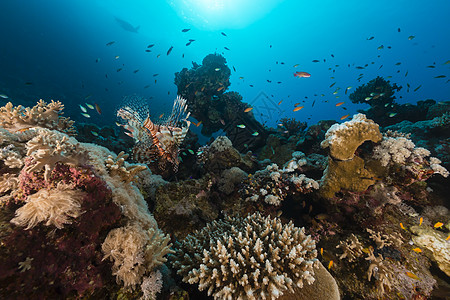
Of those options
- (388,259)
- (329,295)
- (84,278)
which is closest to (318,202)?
(388,259)

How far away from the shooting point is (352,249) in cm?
355

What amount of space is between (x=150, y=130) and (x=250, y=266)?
4.39 metres

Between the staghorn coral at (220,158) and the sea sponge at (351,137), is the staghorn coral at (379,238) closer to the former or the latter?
the sea sponge at (351,137)

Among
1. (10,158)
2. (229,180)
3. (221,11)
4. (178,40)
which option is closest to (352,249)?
(229,180)

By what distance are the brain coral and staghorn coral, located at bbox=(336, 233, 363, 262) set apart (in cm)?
149

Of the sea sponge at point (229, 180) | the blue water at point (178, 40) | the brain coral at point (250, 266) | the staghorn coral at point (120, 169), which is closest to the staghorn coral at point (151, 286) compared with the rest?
the brain coral at point (250, 266)

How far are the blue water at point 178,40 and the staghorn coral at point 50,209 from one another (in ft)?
38.7

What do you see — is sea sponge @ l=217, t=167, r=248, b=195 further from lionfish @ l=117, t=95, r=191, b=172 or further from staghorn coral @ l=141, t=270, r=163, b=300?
staghorn coral @ l=141, t=270, r=163, b=300

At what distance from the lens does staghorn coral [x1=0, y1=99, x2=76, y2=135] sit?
312 centimetres

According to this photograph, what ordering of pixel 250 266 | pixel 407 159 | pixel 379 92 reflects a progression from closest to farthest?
pixel 250 266, pixel 407 159, pixel 379 92

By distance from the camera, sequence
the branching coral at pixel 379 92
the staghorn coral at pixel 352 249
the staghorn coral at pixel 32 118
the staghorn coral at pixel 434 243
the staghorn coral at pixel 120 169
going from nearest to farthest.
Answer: the staghorn coral at pixel 120 169
the staghorn coral at pixel 32 118
the staghorn coral at pixel 434 243
the staghorn coral at pixel 352 249
the branching coral at pixel 379 92

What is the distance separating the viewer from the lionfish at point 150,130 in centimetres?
466

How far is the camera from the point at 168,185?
14.9 feet

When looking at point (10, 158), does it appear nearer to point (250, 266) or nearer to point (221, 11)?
point (250, 266)
